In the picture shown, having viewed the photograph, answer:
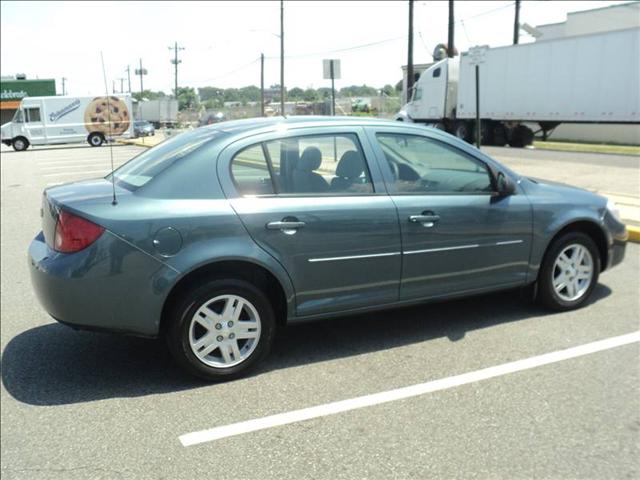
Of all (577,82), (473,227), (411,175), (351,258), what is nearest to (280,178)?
(351,258)

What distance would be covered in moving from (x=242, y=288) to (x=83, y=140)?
32.9 metres

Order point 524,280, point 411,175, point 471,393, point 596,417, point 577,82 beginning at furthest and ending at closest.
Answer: point 577,82
point 524,280
point 411,175
point 471,393
point 596,417

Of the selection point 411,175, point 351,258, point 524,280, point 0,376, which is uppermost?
point 411,175

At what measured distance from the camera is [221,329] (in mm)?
3713

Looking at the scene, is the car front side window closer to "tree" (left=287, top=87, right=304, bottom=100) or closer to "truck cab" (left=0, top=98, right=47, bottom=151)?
"tree" (left=287, top=87, right=304, bottom=100)

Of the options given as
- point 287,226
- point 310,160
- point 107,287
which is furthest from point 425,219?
point 107,287

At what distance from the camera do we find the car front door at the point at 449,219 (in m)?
4.22

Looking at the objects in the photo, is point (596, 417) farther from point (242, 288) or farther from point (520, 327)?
point (242, 288)

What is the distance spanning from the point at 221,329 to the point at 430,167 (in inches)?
77.6

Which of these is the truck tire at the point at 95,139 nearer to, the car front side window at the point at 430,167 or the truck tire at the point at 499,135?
the truck tire at the point at 499,135

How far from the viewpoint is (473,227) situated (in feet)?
14.4

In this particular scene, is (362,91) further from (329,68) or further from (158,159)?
(158,159)

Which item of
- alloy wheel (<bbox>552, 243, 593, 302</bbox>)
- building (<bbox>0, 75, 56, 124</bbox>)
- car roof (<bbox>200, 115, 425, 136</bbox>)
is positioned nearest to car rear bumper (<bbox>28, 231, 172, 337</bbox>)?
car roof (<bbox>200, 115, 425, 136</bbox>)

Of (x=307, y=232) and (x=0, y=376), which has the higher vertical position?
(x=307, y=232)
